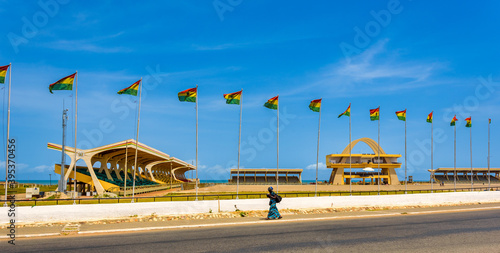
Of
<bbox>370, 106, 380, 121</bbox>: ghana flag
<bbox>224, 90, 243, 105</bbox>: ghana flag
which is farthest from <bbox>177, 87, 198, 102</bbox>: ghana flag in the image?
<bbox>370, 106, 380, 121</bbox>: ghana flag

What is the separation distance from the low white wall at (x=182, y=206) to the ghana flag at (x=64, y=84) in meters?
10.5

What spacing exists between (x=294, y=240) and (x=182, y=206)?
9.02 meters

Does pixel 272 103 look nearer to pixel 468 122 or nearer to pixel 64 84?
pixel 64 84

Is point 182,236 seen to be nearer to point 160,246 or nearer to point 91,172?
point 160,246

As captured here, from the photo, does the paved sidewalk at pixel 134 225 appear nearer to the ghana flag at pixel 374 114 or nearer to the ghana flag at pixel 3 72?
the ghana flag at pixel 3 72

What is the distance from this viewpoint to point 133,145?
4622 cm

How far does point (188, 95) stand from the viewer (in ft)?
94.2

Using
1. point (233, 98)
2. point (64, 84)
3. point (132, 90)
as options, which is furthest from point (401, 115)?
point (64, 84)

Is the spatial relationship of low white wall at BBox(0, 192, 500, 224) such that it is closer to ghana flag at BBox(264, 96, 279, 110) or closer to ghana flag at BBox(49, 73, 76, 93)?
ghana flag at BBox(264, 96, 279, 110)

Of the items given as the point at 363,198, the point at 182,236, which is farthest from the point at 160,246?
the point at 363,198

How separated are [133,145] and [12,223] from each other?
30130mm

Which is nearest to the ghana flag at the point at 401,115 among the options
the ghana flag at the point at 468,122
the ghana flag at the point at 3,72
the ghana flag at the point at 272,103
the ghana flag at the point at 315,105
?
the ghana flag at the point at 468,122

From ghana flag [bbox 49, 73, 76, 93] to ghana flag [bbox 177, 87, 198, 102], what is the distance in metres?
6.82

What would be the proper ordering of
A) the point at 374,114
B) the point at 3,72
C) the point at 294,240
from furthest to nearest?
the point at 374,114, the point at 3,72, the point at 294,240
